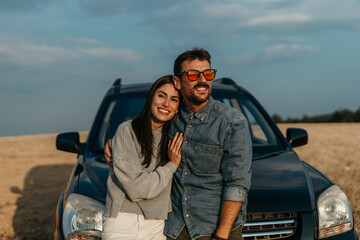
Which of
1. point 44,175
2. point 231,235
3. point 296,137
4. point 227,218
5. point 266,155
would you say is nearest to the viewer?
point 227,218

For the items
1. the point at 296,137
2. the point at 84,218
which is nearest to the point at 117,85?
the point at 296,137

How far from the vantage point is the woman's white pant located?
242cm

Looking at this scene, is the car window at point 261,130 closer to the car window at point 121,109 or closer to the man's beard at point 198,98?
the car window at point 121,109

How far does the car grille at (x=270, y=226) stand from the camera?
278cm

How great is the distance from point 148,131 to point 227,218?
671 millimetres

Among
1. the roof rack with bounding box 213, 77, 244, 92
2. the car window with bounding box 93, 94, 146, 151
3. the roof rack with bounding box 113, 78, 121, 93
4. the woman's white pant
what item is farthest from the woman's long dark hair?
the roof rack with bounding box 213, 77, 244, 92

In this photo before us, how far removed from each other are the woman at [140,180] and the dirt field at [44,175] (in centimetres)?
332

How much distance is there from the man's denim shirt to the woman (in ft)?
0.22

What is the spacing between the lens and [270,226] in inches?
111

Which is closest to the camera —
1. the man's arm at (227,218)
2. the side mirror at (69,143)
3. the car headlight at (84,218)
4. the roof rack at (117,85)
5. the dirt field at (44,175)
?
the man's arm at (227,218)

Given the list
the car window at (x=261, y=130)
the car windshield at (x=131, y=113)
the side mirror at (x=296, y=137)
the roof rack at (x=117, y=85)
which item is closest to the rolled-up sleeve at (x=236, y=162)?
the car window at (x=261, y=130)

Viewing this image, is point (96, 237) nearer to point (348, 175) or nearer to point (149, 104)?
point (149, 104)

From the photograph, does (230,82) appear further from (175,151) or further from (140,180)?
(140,180)

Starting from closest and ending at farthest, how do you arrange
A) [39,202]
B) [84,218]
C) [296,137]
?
[84,218] → [296,137] → [39,202]
